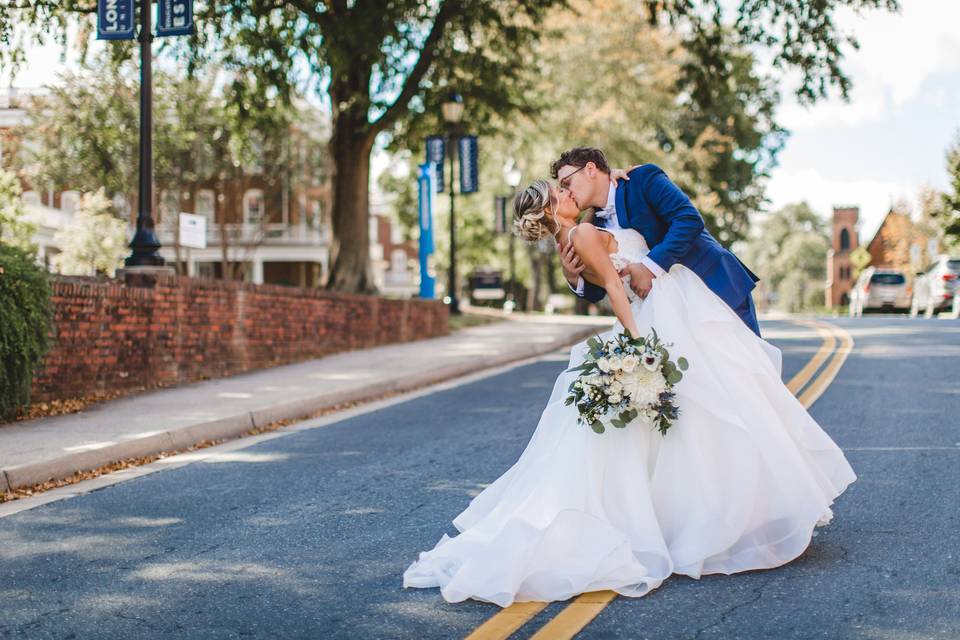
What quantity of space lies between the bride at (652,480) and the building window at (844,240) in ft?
356

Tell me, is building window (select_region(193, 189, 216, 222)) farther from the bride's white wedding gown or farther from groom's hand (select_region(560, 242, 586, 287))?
the bride's white wedding gown

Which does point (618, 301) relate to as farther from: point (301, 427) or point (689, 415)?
point (301, 427)

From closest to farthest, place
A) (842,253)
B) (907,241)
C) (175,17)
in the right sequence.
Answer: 1. (175,17)
2. (907,241)
3. (842,253)

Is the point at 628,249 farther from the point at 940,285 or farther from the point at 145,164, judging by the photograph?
the point at 940,285

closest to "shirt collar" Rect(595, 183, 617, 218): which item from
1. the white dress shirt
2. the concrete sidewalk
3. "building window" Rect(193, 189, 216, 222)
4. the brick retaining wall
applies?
the white dress shirt

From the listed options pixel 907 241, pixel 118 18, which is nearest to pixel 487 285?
pixel 907 241

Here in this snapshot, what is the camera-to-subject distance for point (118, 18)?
45.6ft

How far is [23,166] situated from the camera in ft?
130

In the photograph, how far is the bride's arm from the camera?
15.8 feet

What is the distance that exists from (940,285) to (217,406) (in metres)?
24.9

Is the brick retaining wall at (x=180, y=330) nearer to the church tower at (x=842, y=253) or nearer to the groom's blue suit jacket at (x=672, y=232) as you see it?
the groom's blue suit jacket at (x=672, y=232)

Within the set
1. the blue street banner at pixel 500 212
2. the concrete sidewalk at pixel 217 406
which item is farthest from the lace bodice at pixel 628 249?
the blue street banner at pixel 500 212

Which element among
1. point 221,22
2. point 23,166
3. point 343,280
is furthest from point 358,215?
point 23,166

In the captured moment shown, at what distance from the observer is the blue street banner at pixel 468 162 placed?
26025 mm
